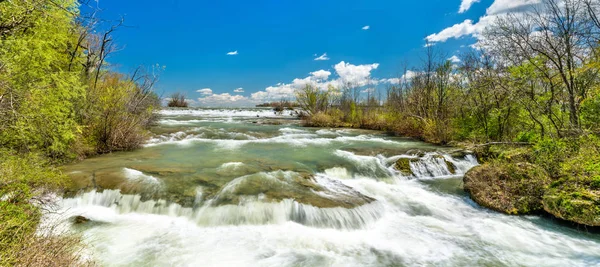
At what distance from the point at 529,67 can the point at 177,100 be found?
187ft

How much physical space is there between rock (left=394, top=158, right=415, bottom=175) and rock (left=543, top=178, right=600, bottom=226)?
146 inches

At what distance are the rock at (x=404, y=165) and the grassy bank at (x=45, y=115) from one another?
879 centimetres

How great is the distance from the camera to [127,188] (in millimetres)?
6418

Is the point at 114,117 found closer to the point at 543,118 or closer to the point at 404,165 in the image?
the point at 404,165

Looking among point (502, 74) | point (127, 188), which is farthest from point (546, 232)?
point (127, 188)

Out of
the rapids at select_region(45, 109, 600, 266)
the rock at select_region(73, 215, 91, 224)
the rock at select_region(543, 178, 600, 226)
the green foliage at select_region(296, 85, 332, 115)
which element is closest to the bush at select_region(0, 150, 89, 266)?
the rapids at select_region(45, 109, 600, 266)

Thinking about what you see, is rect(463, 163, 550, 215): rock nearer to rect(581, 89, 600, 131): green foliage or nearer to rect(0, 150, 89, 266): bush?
rect(581, 89, 600, 131): green foliage

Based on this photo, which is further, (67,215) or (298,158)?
(298,158)

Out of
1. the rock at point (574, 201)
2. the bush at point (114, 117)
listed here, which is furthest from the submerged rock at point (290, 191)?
the bush at point (114, 117)

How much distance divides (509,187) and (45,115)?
11.6m

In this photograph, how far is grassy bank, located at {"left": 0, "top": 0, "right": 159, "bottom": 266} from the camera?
3018mm

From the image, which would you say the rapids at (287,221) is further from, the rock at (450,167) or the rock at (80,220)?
the rock at (450,167)

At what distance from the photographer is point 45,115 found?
5961 millimetres

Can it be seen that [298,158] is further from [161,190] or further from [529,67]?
[529,67]
